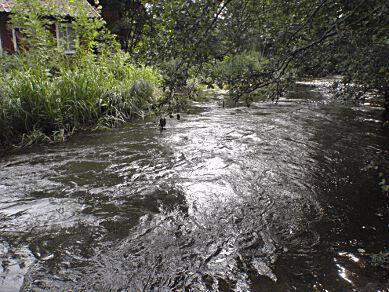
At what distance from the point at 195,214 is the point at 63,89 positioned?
199 inches

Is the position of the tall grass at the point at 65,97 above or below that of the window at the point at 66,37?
below

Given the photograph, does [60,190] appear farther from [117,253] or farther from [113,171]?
[117,253]

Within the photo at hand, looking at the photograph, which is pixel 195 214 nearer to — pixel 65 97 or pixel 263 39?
pixel 263 39

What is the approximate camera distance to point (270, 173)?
191 inches

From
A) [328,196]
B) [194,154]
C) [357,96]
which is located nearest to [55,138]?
[194,154]

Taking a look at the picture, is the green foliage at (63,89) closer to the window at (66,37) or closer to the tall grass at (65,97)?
the tall grass at (65,97)

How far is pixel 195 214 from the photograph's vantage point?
147 inches

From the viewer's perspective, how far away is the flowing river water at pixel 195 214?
108 inches

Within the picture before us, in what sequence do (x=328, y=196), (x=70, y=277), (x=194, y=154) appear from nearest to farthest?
1. (x=70, y=277)
2. (x=328, y=196)
3. (x=194, y=154)

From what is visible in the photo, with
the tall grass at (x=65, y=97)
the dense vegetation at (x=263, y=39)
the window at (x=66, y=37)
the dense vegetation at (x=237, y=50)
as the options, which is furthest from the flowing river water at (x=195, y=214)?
the window at (x=66, y=37)

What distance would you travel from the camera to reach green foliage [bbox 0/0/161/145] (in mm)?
6500

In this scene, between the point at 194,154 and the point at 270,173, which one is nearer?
the point at 270,173

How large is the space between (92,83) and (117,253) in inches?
222

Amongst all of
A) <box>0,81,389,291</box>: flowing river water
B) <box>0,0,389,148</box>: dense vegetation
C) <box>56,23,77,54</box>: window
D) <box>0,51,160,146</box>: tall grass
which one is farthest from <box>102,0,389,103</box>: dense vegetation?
<box>56,23,77,54</box>: window
